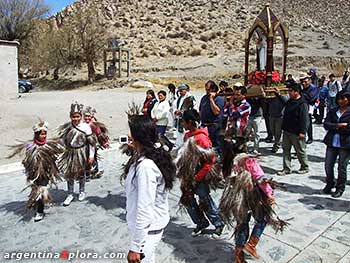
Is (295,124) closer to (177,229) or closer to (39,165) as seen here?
(177,229)

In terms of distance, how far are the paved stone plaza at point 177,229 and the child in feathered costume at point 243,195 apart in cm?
51

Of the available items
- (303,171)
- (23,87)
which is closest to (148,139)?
(303,171)

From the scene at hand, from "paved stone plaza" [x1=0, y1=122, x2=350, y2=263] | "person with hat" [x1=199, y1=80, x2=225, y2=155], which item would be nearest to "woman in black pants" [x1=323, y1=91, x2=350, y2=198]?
"paved stone plaza" [x1=0, y1=122, x2=350, y2=263]

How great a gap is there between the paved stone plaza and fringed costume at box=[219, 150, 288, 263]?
2.09 feet

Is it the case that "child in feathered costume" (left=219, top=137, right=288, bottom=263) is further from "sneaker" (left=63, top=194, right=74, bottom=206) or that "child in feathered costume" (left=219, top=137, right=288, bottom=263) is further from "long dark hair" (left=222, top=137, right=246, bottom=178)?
"sneaker" (left=63, top=194, right=74, bottom=206)

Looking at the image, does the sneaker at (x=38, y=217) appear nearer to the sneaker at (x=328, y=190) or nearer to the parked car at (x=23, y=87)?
the sneaker at (x=328, y=190)

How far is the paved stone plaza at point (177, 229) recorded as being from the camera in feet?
13.0

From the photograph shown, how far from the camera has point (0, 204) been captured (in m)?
5.64

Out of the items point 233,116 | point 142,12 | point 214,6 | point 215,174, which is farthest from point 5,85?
point 214,6

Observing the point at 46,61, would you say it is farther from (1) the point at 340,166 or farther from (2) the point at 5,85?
(1) the point at 340,166

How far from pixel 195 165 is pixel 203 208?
0.62 metres

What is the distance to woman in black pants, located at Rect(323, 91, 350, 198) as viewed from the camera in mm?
5254

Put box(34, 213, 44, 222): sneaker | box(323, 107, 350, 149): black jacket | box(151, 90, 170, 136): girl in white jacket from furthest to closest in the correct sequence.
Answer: box(151, 90, 170, 136): girl in white jacket, box(323, 107, 350, 149): black jacket, box(34, 213, 44, 222): sneaker

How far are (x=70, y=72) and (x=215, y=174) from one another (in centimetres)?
3714
